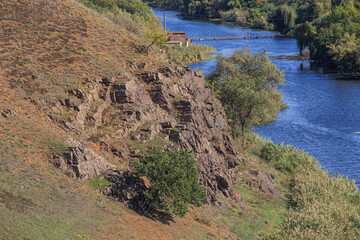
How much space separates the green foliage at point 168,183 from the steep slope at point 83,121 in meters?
1.52

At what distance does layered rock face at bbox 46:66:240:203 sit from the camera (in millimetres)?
34219

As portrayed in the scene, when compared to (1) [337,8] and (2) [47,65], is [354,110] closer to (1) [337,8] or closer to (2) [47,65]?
(2) [47,65]

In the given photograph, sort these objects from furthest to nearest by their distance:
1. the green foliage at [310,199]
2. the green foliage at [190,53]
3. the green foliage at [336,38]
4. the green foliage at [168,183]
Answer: the green foliage at [190,53] < the green foliage at [336,38] < the green foliage at [310,199] < the green foliage at [168,183]

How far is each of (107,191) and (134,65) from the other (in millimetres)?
17970

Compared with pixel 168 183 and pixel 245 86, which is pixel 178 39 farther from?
pixel 168 183

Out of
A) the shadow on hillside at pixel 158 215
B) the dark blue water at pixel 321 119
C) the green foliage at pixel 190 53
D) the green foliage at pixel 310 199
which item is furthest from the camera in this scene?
the green foliage at pixel 190 53

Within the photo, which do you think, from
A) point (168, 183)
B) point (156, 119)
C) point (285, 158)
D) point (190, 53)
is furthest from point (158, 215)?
point (190, 53)

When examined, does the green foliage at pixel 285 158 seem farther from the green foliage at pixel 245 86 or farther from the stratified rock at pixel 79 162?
the stratified rock at pixel 79 162

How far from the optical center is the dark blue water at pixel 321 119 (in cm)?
5928

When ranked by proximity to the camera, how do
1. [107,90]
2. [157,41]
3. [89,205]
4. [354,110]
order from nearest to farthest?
1. [89,205]
2. [107,90]
3. [157,41]
4. [354,110]

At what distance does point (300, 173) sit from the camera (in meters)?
49.4

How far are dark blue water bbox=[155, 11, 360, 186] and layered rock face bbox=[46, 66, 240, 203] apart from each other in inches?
808

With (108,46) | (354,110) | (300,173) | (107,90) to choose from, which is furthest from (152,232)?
(354,110)

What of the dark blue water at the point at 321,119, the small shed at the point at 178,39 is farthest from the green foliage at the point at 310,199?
the small shed at the point at 178,39
